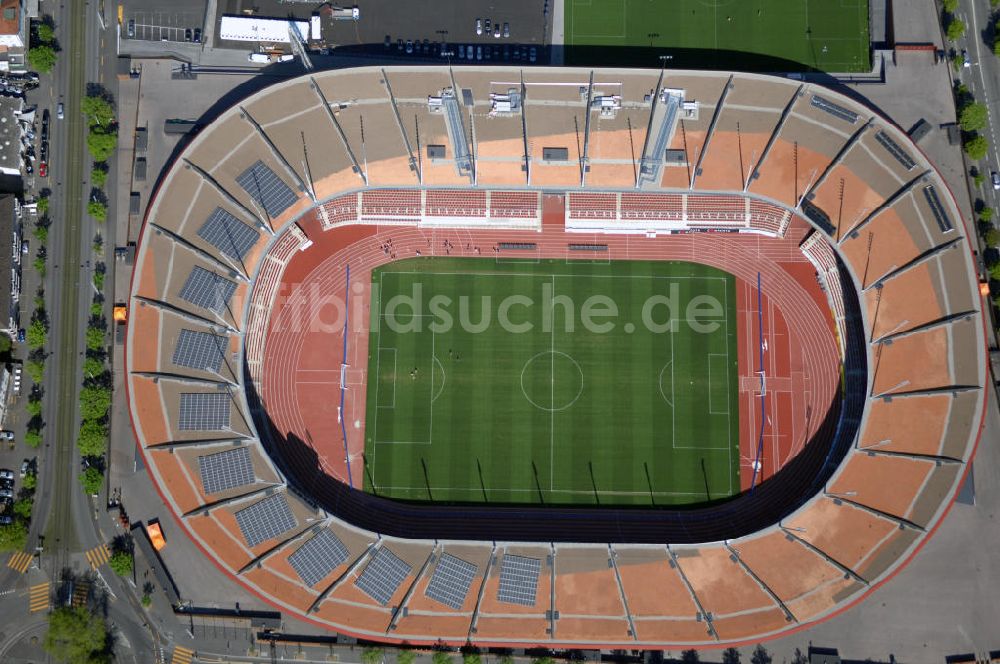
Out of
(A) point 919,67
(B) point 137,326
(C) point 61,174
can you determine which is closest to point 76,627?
(B) point 137,326

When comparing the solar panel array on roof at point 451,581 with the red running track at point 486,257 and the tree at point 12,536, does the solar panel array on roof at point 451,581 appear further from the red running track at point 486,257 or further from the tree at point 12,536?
the tree at point 12,536

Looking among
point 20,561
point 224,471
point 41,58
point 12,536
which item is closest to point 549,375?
point 224,471

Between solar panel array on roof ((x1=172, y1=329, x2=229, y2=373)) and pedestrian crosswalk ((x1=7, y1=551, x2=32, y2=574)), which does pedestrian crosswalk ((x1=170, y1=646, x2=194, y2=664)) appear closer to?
pedestrian crosswalk ((x1=7, y1=551, x2=32, y2=574))

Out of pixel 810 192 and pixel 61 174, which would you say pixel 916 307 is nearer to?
pixel 810 192

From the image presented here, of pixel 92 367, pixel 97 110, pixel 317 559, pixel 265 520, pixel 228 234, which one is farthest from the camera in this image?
pixel 97 110

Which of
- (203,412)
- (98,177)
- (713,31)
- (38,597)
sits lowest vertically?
(38,597)

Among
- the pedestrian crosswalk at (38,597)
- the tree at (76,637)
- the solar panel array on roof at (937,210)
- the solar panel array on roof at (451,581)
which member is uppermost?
the solar panel array on roof at (937,210)

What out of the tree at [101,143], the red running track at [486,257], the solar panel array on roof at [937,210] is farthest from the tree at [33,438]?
the solar panel array on roof at [937,210]

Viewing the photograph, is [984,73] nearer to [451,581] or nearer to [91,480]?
[451,581]

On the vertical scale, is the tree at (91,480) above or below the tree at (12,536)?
above
